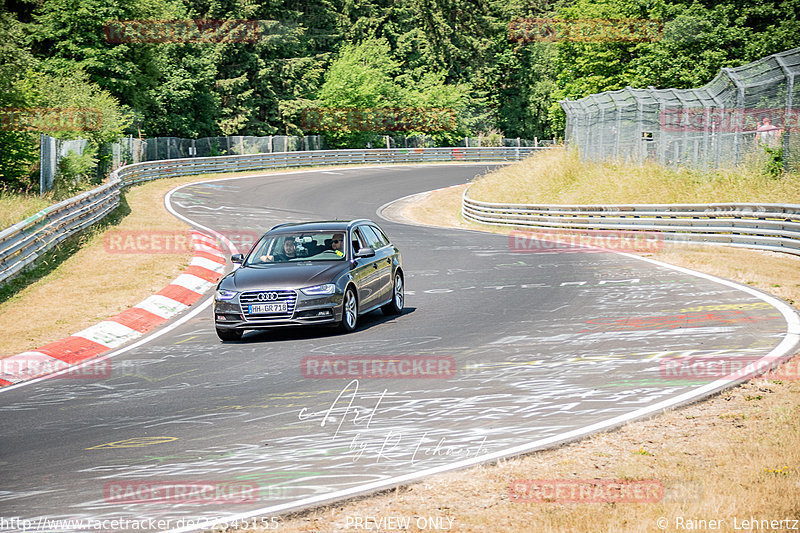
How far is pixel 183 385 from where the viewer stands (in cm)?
971

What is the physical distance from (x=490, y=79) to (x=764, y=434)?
94.7m

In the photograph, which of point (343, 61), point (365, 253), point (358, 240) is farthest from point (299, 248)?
point (343, 61)

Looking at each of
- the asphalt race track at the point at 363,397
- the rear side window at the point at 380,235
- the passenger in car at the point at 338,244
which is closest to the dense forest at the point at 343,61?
the rear side window at the point at 380,235

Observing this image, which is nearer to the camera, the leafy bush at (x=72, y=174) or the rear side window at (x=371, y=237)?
the rear side window at (x=371, y=237)

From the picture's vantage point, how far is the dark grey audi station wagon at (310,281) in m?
12.1

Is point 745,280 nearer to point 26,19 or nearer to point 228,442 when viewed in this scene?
point 228,442

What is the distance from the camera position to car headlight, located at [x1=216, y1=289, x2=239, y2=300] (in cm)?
1220

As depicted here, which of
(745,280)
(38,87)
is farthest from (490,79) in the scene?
(745,280)

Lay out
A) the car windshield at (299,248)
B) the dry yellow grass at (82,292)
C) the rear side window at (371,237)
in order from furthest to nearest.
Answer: the rear side window at (371,237) < the dry yellow grass at (82,292) < the car windshield at (299,248)

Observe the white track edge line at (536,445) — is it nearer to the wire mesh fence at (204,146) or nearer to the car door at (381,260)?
the car door at (381,260)

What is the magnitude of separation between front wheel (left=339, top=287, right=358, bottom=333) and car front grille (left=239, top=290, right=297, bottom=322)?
0.70m

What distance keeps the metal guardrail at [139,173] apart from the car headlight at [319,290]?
657 centimetres

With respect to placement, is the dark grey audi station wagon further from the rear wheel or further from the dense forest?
the dense forest

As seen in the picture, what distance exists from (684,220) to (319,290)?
1456 cm
